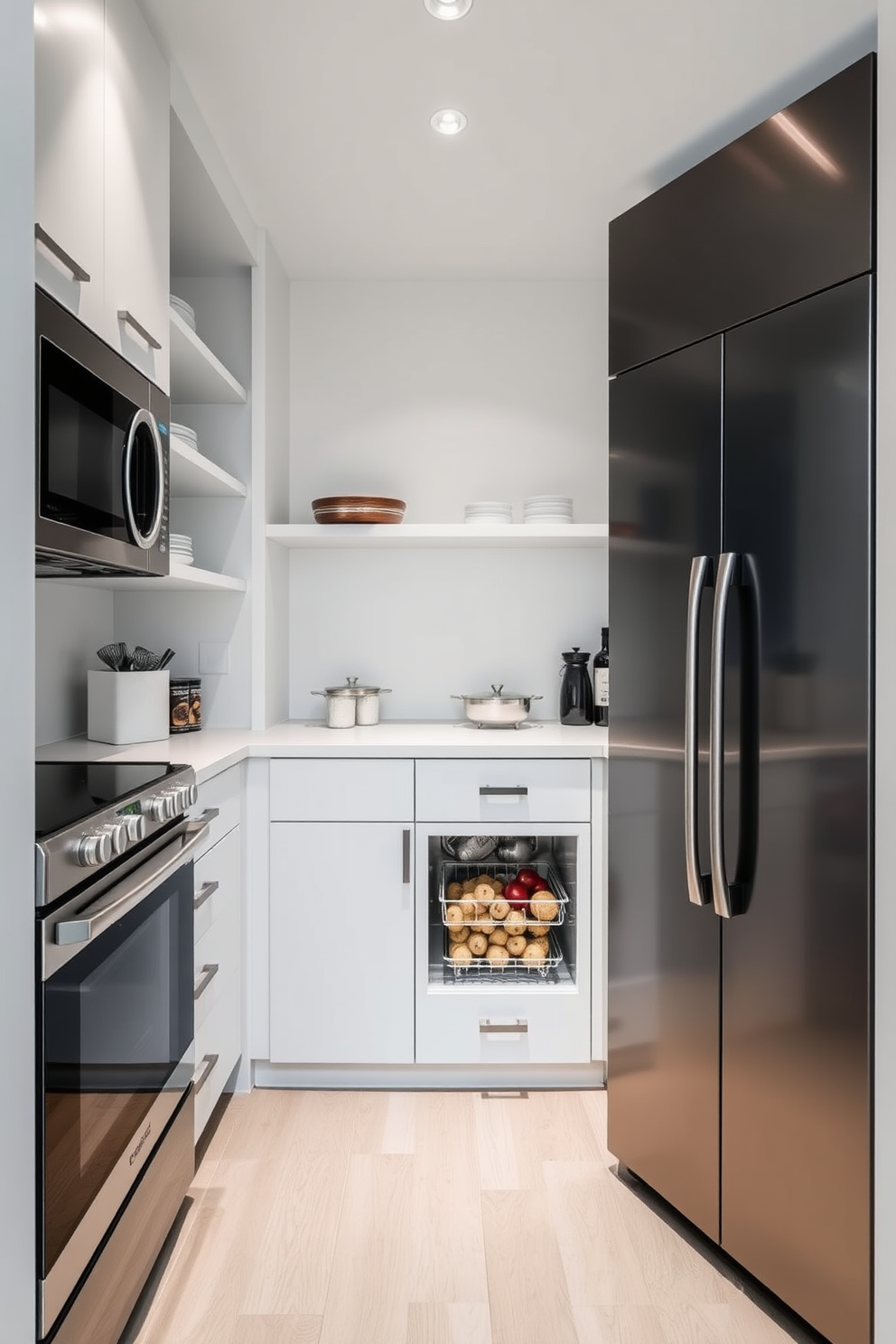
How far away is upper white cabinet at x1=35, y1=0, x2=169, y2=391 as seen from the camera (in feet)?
4.33

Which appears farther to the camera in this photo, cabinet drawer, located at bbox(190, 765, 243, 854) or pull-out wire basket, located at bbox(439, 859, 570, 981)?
pull-out wire basket, located at bbox(439, 859, 570, 981)

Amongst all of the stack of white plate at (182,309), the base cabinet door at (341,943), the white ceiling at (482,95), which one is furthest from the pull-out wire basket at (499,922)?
the white ceiling at (482,95)

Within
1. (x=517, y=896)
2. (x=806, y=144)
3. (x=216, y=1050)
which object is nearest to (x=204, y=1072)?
(x=216, y=1050)

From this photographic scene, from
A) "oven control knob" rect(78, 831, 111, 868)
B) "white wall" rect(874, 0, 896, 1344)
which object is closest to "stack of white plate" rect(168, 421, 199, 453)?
"oven control knob" rect(78, 831, 111, 868)

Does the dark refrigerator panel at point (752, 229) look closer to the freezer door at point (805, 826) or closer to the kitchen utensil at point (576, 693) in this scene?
the freezer door at point (805, 826)

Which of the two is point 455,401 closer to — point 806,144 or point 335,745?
point 335,745

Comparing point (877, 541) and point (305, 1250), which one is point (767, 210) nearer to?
point (877, 541)

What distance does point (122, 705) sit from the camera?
214cm

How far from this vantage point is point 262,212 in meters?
2.49

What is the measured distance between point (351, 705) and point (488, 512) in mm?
755

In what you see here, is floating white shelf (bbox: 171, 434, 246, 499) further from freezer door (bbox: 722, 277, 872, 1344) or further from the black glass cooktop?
freezer door (bbox: 722, 277, 872, 1344)

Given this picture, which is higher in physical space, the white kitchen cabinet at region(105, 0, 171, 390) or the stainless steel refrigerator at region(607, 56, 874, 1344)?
the white kitchen cabinet at region(105, 0, 171, 390)

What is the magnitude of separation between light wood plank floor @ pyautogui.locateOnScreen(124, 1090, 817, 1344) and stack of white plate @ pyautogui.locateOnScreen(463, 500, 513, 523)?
171 centimetres

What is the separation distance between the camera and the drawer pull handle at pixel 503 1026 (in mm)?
2301
